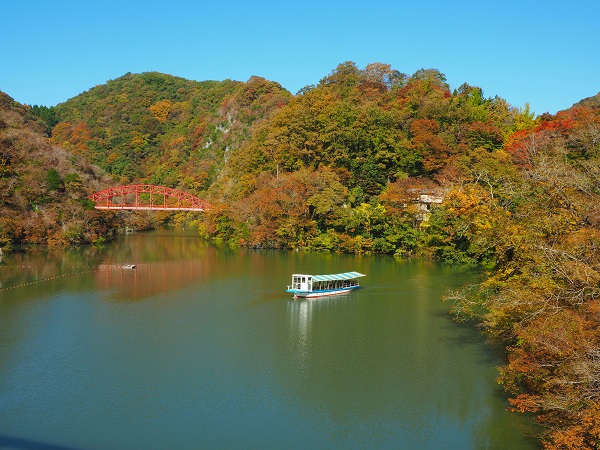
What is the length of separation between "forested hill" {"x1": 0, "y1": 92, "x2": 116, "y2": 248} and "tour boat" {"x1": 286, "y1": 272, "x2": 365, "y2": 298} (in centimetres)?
2287

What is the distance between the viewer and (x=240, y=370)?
15.3 m

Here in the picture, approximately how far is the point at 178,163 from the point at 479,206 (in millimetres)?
64783

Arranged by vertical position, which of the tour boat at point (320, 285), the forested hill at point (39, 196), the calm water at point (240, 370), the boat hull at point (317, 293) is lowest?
the calm water at point (240, 370)

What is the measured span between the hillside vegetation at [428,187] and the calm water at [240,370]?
1654 millimetres

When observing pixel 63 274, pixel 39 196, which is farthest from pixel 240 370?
pixel 39 196

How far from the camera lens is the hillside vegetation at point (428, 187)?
11.8 metres

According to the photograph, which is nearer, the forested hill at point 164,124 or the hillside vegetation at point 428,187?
the hillside vegetation at point 428,187

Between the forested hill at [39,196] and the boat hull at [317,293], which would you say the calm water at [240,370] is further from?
the forested hill at [39,196]

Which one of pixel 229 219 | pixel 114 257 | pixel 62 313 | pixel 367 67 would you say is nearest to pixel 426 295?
pixel 62 313

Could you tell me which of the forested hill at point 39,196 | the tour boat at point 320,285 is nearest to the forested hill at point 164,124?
the forested hill at point 39,196

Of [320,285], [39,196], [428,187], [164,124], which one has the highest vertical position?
[164,124]

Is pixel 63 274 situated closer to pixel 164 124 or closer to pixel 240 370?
pixel 240 370

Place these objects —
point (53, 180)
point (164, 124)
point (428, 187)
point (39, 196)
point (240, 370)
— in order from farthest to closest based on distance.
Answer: point (164, 124) → point (53, 180) → point (39, 196) → point (428, 187) → point (240, 370)

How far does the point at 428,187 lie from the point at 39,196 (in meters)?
29.4
